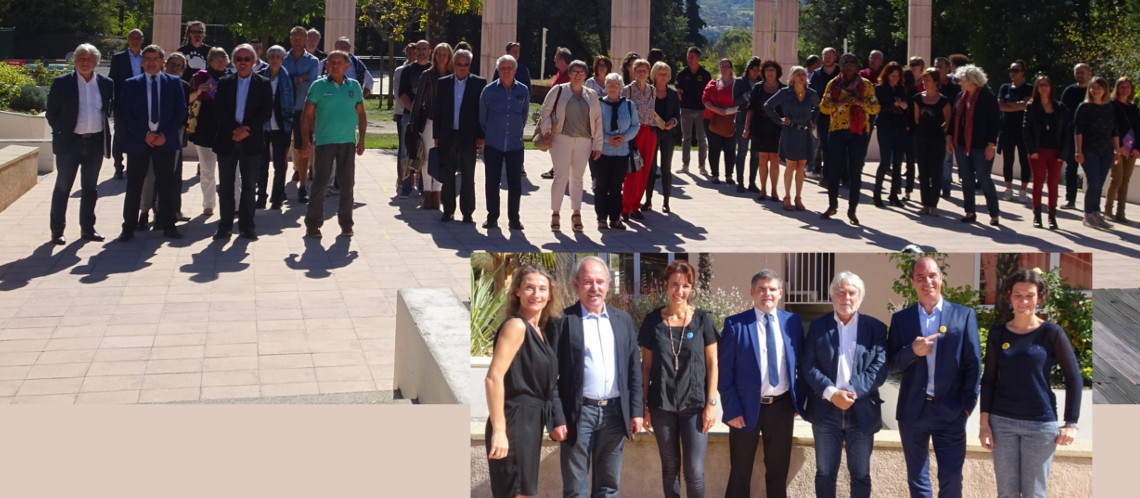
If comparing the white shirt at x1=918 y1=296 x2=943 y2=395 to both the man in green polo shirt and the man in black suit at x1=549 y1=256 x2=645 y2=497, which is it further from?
the man in green polo shirt

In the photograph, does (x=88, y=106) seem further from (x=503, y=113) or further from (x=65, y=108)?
(x=503, y=113)

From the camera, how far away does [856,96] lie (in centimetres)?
1280

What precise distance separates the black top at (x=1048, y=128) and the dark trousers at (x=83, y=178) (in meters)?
9.21

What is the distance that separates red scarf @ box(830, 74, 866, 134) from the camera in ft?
41.8

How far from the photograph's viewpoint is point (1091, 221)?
1309cm

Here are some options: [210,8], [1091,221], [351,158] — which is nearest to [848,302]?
[351,158]

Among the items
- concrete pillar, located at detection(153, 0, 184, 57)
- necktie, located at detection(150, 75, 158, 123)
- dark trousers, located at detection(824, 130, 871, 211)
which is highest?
concrete pillar, located at detection(153, 0, 184, 57)

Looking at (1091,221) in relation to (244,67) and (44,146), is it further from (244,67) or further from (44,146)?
(44,146)

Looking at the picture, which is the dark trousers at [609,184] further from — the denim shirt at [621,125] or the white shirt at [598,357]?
the white shirt at [598,357]

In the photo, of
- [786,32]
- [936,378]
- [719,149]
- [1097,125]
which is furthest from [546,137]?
[786,32]

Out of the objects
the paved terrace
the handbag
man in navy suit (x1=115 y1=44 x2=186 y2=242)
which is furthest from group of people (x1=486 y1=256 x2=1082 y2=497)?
man in navy suit (x1=115 y1=44 x2=186 y2=242)

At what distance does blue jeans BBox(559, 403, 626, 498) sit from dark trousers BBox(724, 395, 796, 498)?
0.54 m

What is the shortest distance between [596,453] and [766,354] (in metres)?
0.83

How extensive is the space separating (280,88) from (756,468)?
8197 mm
